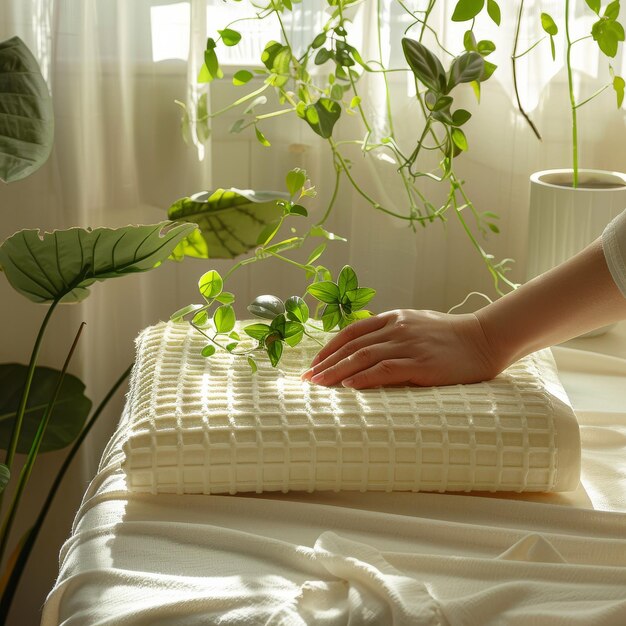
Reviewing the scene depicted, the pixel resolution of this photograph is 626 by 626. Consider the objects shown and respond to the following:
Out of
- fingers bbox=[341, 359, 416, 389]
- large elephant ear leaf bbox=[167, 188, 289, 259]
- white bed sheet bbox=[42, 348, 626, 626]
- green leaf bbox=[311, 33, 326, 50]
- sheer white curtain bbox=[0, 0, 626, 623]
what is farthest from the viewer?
sheer white curtain bbox=[0, 0, 626, 623]

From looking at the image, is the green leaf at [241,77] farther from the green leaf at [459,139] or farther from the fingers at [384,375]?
the fingers at [384,375]

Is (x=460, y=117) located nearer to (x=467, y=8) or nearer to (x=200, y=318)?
(x=467, y=8)

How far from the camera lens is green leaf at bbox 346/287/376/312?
0.96 metres

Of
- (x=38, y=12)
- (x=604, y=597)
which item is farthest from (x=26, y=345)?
(x=604, y=597)

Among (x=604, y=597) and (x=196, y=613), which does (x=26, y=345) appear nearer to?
(x=196, y=613)

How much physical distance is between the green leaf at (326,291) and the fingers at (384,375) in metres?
0.13

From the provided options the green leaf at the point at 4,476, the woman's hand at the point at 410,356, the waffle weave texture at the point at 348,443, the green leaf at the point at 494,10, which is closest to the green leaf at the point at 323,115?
the green leaf at the point at 494,10

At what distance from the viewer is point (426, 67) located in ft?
3.54

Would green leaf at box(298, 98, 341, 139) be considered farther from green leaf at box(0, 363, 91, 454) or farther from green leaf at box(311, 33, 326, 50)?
green leaf at box(0, 363, 91, 454)

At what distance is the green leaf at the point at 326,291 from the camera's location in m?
0.95

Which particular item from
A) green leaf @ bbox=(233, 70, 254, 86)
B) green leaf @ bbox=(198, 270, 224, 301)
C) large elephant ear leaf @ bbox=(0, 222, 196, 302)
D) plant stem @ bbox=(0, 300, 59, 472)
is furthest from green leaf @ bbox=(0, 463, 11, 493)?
green leaf @ bbox=(233, 70, 254, 86)

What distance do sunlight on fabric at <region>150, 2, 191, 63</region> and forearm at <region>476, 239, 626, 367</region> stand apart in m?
0.67

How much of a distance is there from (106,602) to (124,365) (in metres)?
0.83

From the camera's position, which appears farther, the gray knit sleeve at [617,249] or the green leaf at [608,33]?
the green leaf at [608,33]
